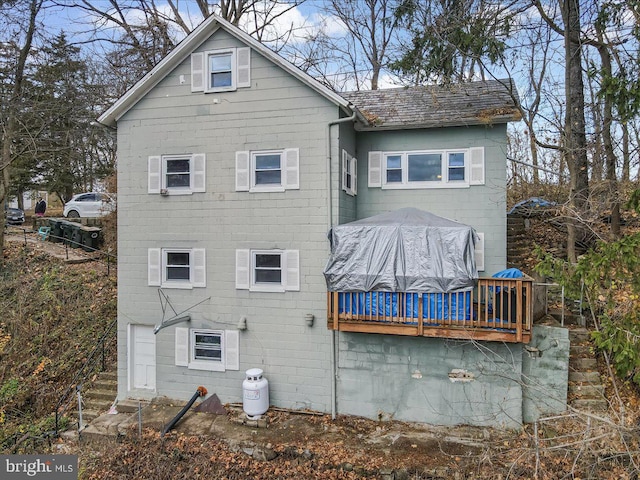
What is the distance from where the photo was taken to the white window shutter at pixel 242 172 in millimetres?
10656

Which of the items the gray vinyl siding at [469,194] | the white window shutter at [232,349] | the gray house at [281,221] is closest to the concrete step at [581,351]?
the gray house at [281,221]

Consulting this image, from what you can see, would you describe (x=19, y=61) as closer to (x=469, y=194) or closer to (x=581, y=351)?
(x=469, y=194)

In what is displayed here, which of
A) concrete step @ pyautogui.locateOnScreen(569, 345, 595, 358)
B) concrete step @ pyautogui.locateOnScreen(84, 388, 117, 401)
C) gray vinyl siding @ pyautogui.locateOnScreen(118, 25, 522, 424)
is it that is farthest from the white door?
concrete step @ pyautogui.locateOnScreen(569, 345, 595, 358)

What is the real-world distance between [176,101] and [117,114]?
6.04 feet

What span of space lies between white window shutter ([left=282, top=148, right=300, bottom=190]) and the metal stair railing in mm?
7456

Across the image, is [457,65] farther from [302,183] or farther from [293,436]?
[293,436]

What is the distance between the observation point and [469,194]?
11.1m

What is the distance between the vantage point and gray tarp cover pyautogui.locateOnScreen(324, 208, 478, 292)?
29.1ft

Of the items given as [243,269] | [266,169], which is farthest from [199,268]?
[266,169]

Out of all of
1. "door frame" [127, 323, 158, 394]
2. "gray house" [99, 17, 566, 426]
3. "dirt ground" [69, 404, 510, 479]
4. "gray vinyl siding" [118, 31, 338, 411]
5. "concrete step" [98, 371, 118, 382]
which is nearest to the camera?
"dirt ground" [69, 404, 510, 479]

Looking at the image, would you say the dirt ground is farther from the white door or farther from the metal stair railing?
the metal stair railing

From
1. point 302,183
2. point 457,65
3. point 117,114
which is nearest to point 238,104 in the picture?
point 302,183

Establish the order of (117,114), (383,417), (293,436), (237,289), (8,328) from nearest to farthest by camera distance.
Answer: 1. (293,436)
2. (383,417)
3. (237,289)
4. (117,114)
5. (8,328)

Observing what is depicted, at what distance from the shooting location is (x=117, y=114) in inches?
451
